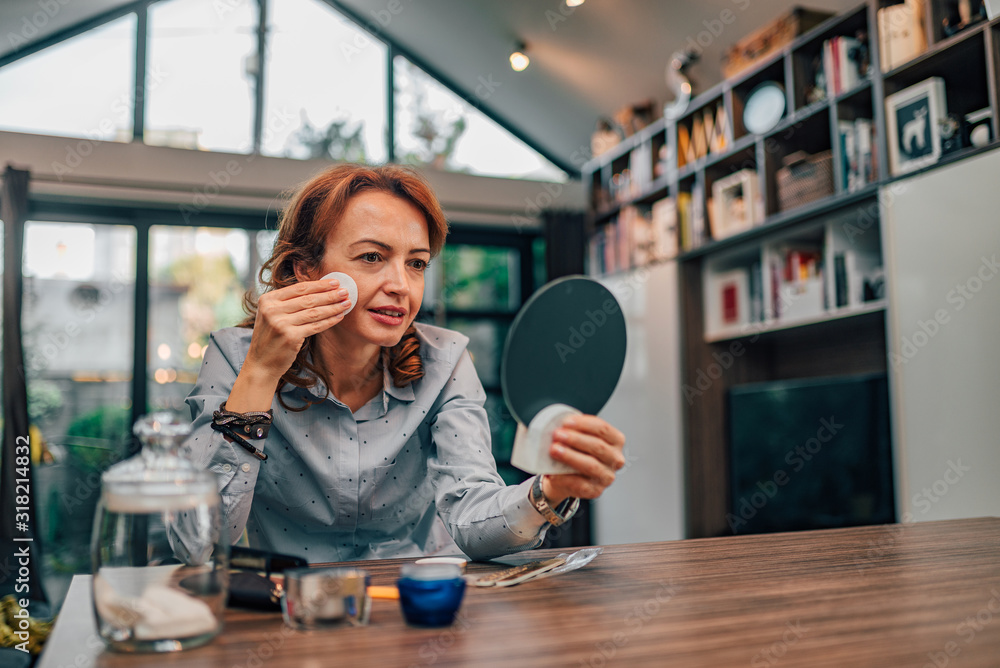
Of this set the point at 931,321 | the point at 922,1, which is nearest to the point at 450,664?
the point at 931,321

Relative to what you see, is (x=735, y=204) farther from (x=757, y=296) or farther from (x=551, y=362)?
(x=551, y=362)

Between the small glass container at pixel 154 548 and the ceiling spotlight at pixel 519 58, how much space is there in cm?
422

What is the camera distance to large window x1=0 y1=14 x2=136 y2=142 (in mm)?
4199

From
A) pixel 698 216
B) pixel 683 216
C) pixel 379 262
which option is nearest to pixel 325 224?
pixel 379 262

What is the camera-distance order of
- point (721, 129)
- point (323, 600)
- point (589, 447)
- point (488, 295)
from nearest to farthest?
point (323, 600), point (589, 447), point (721, 129), point (488, 295)

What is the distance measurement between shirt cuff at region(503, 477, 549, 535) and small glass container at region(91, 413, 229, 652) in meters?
0.44

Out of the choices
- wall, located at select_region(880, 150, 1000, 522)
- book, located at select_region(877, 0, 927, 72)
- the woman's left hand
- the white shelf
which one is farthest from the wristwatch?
book, located at select_region(877, 0, 927, 72)

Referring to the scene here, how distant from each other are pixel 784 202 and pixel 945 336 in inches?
42.6

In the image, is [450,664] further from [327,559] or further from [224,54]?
[224,54]

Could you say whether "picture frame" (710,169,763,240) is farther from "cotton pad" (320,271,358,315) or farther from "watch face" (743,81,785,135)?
"cotton pad" (320,271,358,315)

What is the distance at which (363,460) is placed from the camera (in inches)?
55.5

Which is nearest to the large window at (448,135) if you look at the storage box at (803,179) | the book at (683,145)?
the book at (683,145)

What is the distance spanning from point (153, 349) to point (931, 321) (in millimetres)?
3969

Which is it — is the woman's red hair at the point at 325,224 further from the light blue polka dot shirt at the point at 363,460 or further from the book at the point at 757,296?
the book at the point at 757,296
